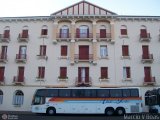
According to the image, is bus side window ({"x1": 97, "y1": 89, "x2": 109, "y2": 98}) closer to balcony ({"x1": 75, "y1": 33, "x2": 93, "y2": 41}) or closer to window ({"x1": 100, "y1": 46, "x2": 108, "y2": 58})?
window ({"x1": 100, "y1": 46, "x2": 108, "y2": 58})

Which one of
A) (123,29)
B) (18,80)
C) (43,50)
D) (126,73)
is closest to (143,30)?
(123,29)

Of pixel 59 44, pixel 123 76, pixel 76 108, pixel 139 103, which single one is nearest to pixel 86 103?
pixel 76 108

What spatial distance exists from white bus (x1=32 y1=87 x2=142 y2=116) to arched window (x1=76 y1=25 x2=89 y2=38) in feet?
38.2

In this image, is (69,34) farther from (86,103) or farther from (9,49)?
(86,103)

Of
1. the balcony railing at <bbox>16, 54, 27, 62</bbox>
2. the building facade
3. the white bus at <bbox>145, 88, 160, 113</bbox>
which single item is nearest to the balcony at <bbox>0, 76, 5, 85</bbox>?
the building facade

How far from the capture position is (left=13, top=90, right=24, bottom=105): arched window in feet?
119

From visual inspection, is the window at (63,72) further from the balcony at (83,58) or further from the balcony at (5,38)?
the balcony at (5,38)

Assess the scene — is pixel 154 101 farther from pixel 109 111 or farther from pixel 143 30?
pixel 143 30

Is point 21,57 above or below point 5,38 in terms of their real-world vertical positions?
below

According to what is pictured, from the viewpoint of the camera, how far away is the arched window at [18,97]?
119 ft

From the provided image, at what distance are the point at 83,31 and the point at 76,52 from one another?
3762mm

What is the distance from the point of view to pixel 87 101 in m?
28.5

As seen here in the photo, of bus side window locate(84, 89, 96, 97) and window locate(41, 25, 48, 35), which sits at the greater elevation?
window locate(41, 25, 48, 35)

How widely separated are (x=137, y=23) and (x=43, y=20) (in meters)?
15.3
